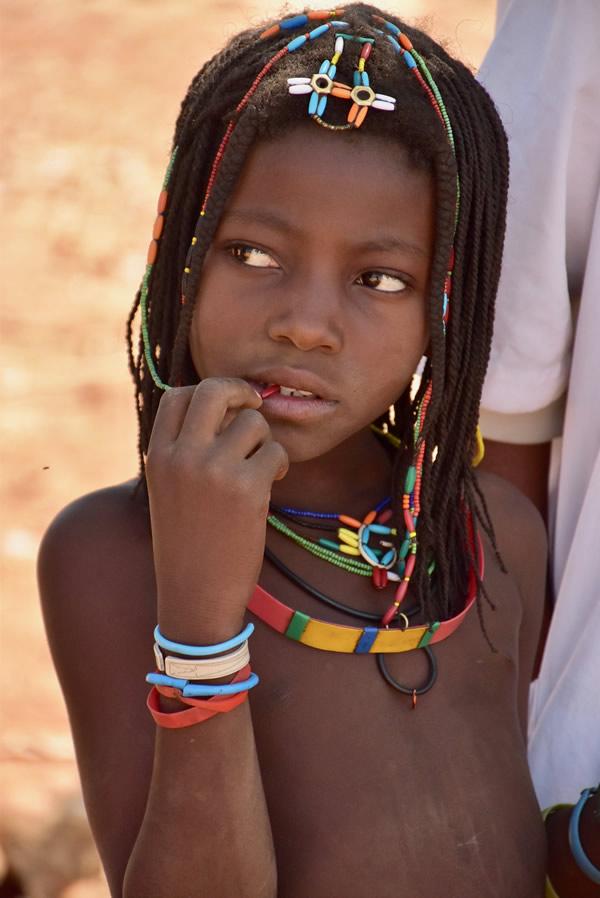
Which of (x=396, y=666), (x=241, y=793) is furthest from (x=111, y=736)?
(x=396, y=666)

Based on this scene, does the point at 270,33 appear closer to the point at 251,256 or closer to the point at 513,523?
the point at 251,256

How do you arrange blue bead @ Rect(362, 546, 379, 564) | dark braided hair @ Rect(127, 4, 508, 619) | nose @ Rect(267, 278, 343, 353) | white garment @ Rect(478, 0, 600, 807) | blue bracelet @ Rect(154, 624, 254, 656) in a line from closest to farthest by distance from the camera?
blue bracelet @ Rect(154, 624, 254, 656) < nose @ Rect(267, 278, 343, 353) < dark braided hair @ Rect(127, 4, 508, 619) < blue bead @ Rect(362, 546, 379, 564) < white garment @ Rect(478, 0, 600, 807)

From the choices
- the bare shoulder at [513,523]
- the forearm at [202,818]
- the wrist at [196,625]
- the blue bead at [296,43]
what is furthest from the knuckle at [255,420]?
the bare shoulder at [513,523]

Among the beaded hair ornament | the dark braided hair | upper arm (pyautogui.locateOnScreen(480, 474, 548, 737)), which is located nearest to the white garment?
upper arm (pyautogui.locateOnScreen(480, 474, 548, 737))

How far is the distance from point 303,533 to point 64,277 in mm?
4282

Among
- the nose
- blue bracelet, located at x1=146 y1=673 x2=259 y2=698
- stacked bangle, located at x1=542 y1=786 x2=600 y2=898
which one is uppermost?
the nose

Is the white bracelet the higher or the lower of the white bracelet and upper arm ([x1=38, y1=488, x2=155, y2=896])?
the higher

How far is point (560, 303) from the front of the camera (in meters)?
2.36

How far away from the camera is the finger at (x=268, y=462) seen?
1689 mm

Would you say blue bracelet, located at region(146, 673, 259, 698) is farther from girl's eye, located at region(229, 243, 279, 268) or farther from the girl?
girl's eye, located at region(229, 243, 279, 268)

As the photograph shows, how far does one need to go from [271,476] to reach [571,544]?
3.17 feet

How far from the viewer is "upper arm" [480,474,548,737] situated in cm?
234

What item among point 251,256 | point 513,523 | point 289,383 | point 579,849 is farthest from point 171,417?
point 579,849

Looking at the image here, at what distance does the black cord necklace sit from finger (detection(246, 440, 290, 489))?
36 cm
